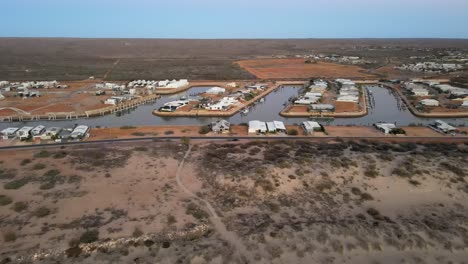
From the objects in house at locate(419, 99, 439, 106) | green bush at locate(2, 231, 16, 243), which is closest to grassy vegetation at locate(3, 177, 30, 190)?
green bush at locate(2, 231, 16, 243)

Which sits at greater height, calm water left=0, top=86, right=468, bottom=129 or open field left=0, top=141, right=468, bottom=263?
calm water left=0, top=86, right=468, bottom=129

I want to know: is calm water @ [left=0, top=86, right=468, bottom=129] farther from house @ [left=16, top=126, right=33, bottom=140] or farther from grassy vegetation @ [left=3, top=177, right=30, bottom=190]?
grassy vegetation @ [left=3, top=177, right=30, bottom=190]

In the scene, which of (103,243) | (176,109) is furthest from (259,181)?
(176,109)

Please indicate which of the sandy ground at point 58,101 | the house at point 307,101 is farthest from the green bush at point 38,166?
the house at point 307,101

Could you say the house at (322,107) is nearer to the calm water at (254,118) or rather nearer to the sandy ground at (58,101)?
the calm water at (254,118)

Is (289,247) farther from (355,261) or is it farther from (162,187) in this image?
(162,187)

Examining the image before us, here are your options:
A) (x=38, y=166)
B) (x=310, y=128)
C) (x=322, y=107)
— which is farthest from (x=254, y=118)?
(x=38, y=166)
